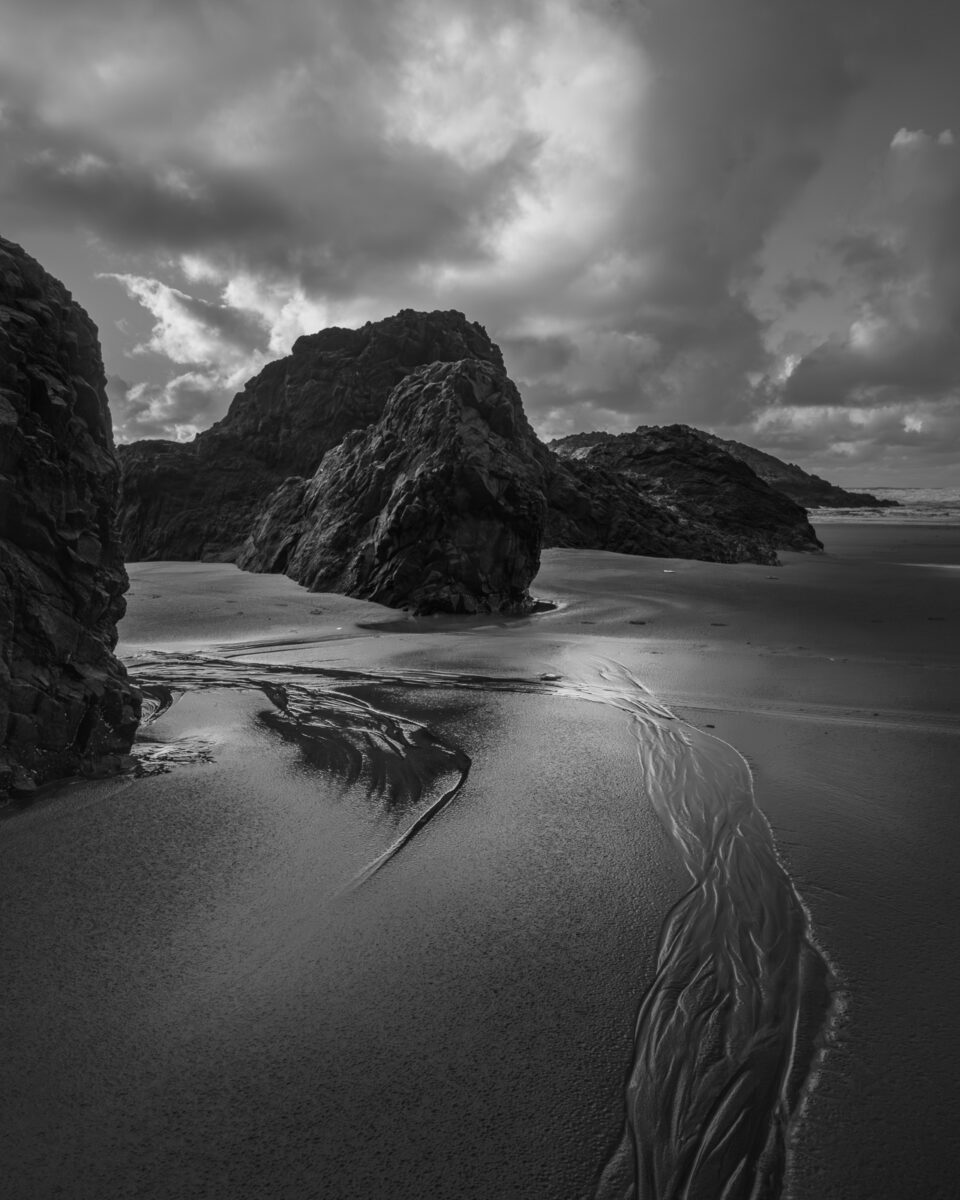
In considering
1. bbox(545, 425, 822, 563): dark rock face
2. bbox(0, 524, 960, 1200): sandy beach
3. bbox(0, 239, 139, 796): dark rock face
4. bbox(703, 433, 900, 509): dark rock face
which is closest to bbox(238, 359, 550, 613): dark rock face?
bbox(0, 524, 960, 1200): sandy beach

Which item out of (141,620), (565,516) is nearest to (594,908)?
(141,620)

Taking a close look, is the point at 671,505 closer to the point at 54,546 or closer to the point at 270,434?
the point at 270,434

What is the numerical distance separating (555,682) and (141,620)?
6.28m

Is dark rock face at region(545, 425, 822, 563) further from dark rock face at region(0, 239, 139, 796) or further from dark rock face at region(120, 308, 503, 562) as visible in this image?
dark rock face at region(0, 239, 139, 796)

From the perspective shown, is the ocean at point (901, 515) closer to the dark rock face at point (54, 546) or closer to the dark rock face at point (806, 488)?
the dark rock face at point (806, 488)

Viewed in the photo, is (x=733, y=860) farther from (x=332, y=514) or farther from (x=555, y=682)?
(x=332, y=514)

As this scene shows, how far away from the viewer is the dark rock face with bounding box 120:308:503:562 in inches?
979

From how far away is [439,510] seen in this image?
12289 millimetres

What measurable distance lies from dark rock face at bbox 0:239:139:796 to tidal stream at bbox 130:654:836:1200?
1.69 feet

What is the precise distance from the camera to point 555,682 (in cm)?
686

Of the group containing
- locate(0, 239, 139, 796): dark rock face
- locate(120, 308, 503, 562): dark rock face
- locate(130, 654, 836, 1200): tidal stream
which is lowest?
locate(130, 654, 836, 1200): tidal stream

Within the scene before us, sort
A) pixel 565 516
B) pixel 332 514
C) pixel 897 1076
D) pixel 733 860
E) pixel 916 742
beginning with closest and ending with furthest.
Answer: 1. pixel 897 1076
2. pixel 733 860
3. pixel 916 742
4. pixel 332 514
5. pixel 565 516

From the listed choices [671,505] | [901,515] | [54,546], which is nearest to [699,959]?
[54,546]

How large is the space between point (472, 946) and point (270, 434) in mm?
27835
